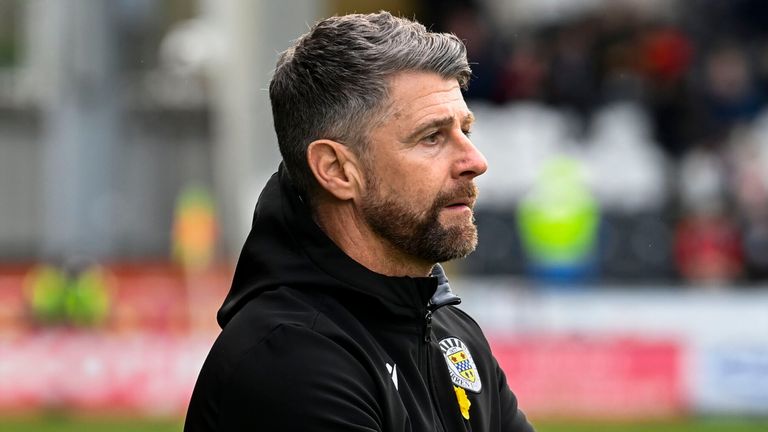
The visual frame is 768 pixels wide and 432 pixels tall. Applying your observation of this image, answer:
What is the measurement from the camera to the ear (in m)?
2.69

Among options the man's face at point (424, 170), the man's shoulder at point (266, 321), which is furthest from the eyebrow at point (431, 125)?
the man's shoulder at point (266, 321)

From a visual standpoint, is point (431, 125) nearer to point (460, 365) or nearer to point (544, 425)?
point (460, 365)

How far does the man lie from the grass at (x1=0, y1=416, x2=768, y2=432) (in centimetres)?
1057

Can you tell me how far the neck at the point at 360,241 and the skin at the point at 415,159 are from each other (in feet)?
0.08

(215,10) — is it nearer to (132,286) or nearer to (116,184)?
(132,286)

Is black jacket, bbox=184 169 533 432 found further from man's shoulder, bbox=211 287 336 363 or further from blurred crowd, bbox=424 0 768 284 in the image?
blurred crowd, bbox=424 0 768 284

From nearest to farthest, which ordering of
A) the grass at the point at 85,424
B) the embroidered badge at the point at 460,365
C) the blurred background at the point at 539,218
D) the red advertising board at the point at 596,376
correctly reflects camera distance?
the embroidered badge at the point at 460,365, the grass at the point at 85,424, the red advertising board at the point at 596,376, the blurred background at the point at 539,218

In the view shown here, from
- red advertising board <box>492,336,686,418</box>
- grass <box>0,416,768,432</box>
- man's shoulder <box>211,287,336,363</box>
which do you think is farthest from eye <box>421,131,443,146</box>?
red advertising board <box>492,336,686,418</box>

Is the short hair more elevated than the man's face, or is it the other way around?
the short hair

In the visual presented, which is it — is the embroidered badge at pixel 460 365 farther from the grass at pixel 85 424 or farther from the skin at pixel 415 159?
the grass at pixel 85 424

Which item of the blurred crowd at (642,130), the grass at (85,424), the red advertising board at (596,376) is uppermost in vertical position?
the blurred crowd at (642,130)

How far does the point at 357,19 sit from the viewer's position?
2.66 m

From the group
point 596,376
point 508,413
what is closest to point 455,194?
point 508,413

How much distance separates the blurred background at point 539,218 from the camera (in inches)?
579
